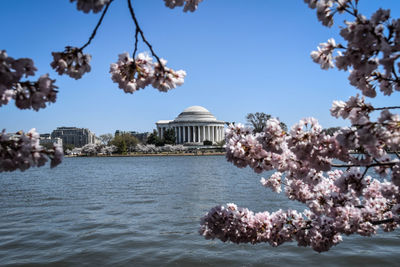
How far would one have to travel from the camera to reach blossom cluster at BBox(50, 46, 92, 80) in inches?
112

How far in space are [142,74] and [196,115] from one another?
152180 mm

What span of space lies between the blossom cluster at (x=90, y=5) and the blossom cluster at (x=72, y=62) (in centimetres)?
82

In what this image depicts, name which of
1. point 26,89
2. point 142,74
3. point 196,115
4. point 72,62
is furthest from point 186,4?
point 196,115

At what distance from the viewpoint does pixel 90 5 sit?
2.08 metres

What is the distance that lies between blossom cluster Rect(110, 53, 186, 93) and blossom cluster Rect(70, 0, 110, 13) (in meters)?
1.05

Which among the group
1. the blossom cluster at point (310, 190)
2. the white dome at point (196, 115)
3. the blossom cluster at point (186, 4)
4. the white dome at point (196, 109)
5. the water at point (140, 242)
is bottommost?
the water at point (140, 242)

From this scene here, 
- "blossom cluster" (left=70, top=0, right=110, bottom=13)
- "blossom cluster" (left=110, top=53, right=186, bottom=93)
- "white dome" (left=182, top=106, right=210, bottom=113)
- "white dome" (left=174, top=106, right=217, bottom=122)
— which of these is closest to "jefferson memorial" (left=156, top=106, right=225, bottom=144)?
"white dome" (left=174, top=106, right=217, bottom=122)

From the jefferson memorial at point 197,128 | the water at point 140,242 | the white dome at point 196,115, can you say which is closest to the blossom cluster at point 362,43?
the water at point 140,242

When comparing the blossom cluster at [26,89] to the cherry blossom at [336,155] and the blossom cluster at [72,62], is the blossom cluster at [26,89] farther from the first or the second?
the cherry blossom at [336,155]

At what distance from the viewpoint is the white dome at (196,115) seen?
152m

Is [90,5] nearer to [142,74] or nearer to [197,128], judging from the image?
[142,74]

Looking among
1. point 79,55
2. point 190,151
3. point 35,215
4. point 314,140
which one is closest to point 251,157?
point 314,140

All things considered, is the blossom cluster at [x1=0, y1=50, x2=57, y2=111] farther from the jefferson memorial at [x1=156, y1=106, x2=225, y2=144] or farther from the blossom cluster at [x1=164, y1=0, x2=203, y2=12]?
the jefferson memorial at [x1=156, y1=106, x2=225, y2=144]

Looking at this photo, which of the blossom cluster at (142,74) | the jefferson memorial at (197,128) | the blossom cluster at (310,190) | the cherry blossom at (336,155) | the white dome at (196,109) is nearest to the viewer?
the cherry blossom at (336,155)
